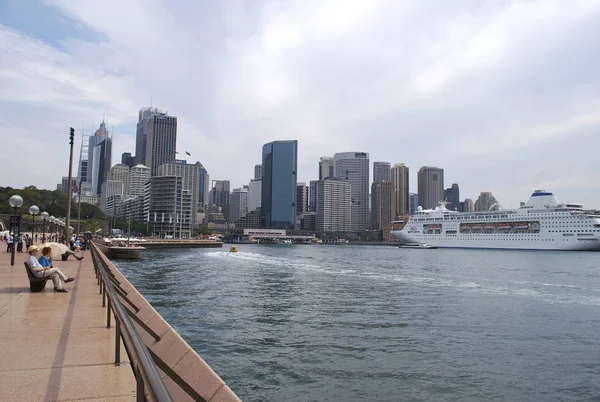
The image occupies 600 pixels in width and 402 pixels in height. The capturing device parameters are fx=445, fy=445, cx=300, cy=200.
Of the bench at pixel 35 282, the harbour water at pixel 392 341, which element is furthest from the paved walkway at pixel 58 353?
the harbour water at pixel 392 341

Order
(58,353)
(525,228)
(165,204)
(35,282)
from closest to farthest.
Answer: (58,353)
(35,282)
(525,228)
(165,204)

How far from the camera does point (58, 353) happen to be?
6.18 meters

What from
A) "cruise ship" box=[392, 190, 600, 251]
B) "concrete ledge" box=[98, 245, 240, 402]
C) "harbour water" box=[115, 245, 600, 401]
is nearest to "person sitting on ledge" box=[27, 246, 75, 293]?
"harbour water" box=[115, 245, 600, 401]

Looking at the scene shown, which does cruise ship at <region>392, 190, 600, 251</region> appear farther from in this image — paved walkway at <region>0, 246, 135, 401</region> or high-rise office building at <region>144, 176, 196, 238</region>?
paved walkway at <region>0, 246, 135, 401</region>

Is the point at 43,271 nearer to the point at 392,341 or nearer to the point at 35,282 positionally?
the point at 35,282

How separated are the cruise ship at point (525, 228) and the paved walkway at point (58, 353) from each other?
121 meters

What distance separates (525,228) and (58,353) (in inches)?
4909

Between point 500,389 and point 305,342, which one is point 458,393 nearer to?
point 500,389

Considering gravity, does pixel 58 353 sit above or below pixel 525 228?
below

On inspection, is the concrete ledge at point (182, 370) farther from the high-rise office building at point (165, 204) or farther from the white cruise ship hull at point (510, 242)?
the high-rise office building at point (165, 204)

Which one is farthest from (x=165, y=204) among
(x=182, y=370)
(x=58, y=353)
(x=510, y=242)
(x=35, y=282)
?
(x=182, y=370)

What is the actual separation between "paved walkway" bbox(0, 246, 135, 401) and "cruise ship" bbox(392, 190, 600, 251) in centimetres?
12080

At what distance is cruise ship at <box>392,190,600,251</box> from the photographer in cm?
10825

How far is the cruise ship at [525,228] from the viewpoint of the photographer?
108 meters
